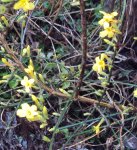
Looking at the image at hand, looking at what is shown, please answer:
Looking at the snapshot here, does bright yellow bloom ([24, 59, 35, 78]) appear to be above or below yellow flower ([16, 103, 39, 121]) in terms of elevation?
above

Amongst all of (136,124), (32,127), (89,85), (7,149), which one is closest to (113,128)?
(136,124)

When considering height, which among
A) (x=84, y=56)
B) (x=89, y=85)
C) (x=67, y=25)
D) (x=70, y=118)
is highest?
(x=84, y=56)

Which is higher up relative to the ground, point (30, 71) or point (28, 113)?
point (30, 71)

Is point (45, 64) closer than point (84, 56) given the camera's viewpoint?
No

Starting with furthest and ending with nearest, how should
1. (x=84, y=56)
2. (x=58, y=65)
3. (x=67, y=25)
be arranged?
(x=67, y=25)
(x=58, y=65)
(x=84, y=56)

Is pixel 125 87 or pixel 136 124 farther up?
pixel 125 87

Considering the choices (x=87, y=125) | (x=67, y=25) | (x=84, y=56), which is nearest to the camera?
(x=84, y=56)

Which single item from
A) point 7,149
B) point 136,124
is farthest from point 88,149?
point 7,149

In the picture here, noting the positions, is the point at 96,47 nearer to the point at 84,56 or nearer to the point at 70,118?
the point at 70,118

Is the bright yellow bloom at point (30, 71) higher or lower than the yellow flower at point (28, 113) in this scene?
higher

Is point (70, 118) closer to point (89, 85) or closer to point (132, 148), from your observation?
point (89, 85)
